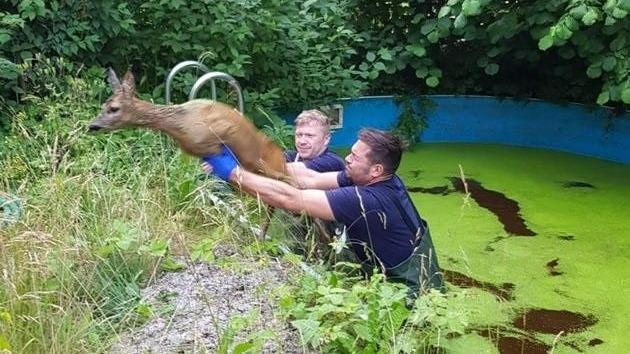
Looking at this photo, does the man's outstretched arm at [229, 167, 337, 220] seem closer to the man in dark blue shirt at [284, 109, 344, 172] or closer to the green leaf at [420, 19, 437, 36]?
the man in dark blue shirt at [284, 109, 344, 172]

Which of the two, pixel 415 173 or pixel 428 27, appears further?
pixel 428 27

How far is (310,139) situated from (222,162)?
724 mm

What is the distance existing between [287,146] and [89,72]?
130 cm

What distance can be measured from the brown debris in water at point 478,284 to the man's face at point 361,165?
110cm

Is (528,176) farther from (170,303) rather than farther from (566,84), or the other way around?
(170,303)

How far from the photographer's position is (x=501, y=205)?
17.9ft

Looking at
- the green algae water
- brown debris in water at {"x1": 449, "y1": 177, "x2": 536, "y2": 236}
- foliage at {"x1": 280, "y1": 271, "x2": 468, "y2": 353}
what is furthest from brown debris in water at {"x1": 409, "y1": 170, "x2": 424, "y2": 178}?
foliage at {"x1": 280, "y1": 271, "x2": 468, "y2": 353}

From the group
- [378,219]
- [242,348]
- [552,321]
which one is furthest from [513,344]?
[242,348]

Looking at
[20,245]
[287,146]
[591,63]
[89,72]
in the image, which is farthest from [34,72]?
[591,63]

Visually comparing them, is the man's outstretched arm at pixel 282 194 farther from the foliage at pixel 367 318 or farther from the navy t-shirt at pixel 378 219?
the foliage at pixel 367 318

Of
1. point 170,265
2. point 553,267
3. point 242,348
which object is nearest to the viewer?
point 242,348

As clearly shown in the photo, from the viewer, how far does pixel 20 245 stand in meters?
2.78

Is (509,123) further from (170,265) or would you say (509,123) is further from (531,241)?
(170,265)

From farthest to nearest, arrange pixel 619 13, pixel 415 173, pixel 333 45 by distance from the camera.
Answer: pixel 333 45
pixel 415 173
pixel 619 13
